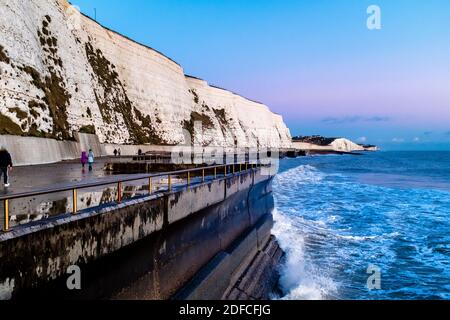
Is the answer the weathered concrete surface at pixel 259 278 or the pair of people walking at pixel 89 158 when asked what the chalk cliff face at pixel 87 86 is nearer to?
the pair of people walking at pixel 89 158

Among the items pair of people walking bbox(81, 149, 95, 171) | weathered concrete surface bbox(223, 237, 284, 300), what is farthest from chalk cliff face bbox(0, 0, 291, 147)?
weathered concrete surface bbox(223, 237, 284, 300)

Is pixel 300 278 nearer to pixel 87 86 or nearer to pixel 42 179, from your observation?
pixel 42 179

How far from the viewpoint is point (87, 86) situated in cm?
3950

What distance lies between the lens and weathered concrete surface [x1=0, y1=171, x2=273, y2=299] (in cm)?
463

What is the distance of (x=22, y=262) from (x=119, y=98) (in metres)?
51.9

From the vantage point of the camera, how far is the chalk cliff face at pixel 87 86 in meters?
24.0

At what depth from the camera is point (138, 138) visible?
52.5 metres

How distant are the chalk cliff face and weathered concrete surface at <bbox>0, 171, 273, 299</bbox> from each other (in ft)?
48.1

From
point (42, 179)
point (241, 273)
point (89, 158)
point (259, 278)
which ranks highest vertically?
point (89, 158)

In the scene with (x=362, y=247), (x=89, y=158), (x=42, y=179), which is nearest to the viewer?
(x=42, y=179)

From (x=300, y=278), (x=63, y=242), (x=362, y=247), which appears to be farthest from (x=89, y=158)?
(x=63, y=242)

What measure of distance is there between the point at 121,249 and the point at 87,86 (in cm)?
3634

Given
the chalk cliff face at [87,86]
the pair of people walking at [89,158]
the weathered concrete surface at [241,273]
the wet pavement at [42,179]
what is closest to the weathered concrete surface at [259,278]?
the weathered concrete surface at [241,273]
